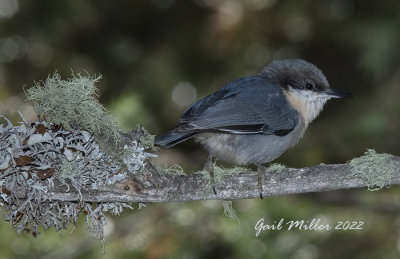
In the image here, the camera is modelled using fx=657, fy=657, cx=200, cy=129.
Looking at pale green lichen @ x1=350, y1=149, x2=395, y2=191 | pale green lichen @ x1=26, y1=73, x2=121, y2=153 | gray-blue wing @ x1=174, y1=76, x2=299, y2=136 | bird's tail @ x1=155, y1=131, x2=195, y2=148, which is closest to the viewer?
pale green lichen @ x1=26, y1=73, x2=121, y2=153

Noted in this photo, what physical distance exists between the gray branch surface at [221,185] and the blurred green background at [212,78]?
3.54 feet

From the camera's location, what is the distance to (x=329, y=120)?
5.62m

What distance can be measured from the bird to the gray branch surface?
0.28 meters

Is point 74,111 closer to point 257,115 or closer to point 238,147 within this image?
point 238,147

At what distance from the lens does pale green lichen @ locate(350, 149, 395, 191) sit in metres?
3.03

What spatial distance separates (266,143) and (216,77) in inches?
81.5

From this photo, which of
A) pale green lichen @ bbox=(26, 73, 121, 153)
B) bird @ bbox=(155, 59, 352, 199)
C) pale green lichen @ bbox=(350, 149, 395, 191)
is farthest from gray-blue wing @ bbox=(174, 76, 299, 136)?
pale green lichen @ bbox=(350, 149, 395, 191)

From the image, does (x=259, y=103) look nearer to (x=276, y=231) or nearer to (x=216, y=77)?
(x=276, y=231)

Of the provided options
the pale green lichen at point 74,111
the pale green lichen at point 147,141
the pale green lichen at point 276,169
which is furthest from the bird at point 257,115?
the pale green lichen at point 74,111

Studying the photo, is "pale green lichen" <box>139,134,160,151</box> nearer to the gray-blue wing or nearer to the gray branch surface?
the gray branch surface

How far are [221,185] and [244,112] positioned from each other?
3.12ft

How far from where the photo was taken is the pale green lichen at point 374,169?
9.94 ft

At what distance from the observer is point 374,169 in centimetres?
304

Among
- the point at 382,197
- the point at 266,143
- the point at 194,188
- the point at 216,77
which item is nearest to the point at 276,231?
the point at 266,143
